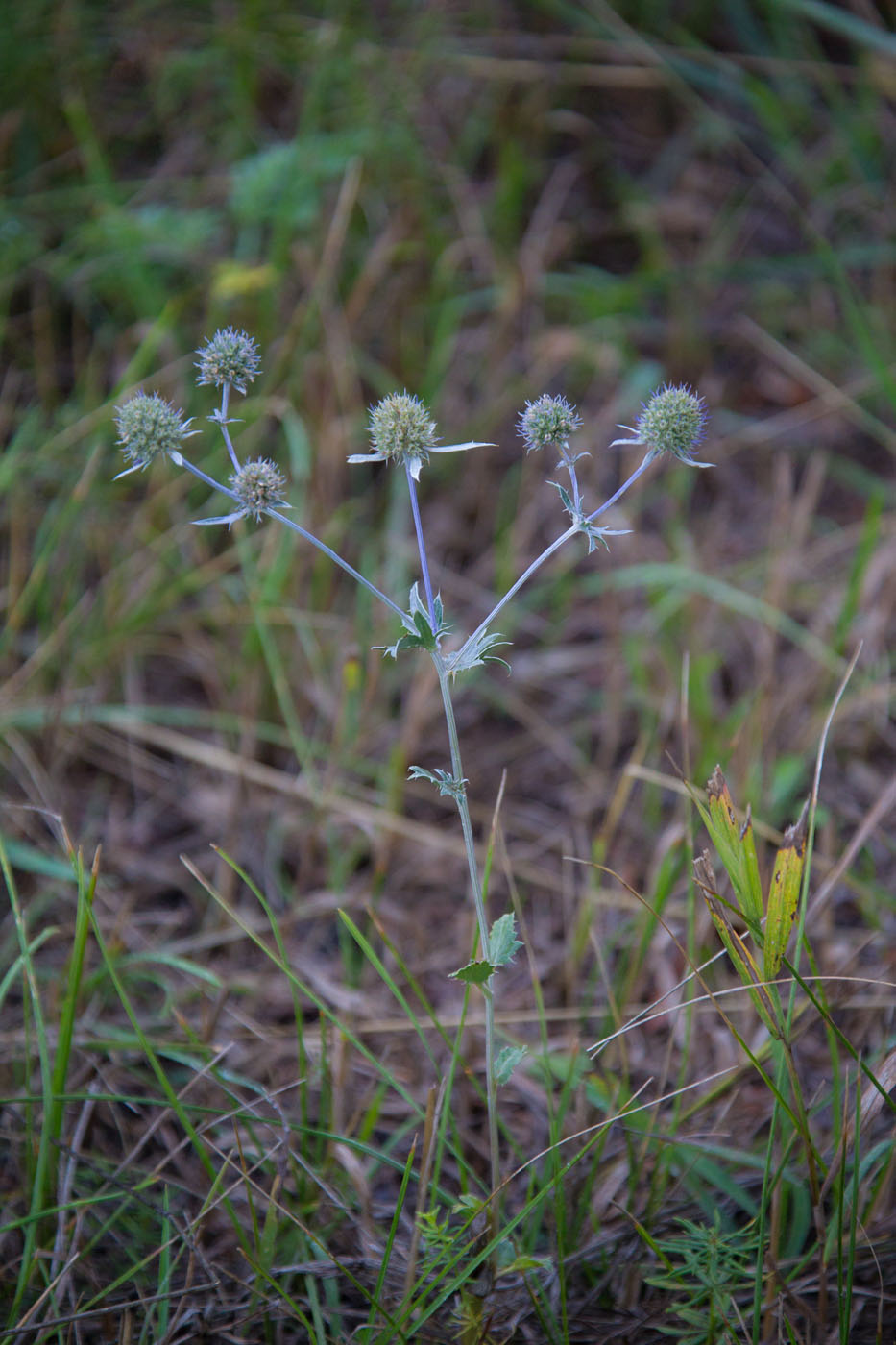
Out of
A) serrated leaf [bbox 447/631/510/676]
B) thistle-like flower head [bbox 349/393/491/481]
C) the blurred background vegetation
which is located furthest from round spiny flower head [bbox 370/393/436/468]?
the blurred background vegetation

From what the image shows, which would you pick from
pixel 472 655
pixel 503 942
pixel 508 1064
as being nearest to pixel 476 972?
pixel 503 942

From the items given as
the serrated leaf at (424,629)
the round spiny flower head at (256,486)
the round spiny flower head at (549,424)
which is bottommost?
the serrated leaf at (424,629)

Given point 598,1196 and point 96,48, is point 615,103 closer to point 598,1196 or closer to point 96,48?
point 96,48

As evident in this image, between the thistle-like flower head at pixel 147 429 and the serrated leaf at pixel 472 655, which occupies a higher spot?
the thistle-like flower head at pixel 147 429

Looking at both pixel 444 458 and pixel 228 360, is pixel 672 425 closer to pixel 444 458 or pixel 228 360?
pixel 228 360

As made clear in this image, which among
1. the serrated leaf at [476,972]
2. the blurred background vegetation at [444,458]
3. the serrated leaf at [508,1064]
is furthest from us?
the blurred background vegetation at [444,458]

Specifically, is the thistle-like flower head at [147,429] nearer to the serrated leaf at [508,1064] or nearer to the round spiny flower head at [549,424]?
the round spiny flower head at [549,424]

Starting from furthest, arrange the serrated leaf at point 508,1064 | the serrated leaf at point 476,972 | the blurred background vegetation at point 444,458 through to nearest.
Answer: the blurred background vegetation at point 444,458 → the serrated leaf at point 508,1064 → the serrated leaf at point 476,972

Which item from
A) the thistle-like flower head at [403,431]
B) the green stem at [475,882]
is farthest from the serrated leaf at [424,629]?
the thistle-like flower head at [403,431]
